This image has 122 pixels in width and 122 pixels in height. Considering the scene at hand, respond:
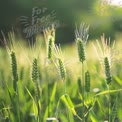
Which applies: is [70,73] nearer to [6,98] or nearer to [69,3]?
[6,98]

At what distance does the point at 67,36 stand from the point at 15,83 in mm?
10004

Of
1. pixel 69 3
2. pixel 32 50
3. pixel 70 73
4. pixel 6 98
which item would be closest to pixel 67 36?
pixel 69 3

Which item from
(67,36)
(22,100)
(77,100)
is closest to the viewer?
(22,100)

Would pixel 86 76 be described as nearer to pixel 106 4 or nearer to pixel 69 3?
pixel 106 4

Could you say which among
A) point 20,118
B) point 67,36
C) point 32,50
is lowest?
point 20,118

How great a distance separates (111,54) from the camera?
1800 mm

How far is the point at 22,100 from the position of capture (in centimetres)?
245

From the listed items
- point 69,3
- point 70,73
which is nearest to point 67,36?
point 69,3

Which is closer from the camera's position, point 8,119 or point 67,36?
point 8,119

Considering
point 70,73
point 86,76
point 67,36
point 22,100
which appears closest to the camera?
point 86,76

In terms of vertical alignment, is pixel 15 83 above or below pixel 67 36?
below

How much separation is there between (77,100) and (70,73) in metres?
0.57

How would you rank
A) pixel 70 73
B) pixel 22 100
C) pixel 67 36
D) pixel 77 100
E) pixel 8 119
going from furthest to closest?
pixel 67 36 → pixel 70 73 → pixel 77 100 → pixel 22 100 → pixel 8 119

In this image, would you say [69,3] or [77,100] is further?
[69,3]
